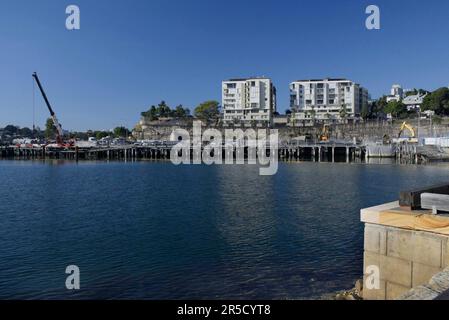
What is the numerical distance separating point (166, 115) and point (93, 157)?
2272 inches

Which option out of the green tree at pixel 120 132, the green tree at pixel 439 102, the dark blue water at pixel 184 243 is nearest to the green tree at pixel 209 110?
the green tree at pixel 120 132

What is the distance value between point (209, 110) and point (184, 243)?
135 meters

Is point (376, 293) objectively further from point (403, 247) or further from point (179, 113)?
point (179, 113)

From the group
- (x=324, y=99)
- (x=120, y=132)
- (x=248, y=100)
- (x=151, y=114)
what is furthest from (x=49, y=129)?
(x=324, y=99)

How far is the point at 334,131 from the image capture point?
12131 cm

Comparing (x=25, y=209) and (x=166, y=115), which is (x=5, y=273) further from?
(x=166, y=115)

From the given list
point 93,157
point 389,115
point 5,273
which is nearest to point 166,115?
point 93,157

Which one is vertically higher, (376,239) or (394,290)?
(376,239)

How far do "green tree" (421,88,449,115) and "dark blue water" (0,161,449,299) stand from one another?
343ft

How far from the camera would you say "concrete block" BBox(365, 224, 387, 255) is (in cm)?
852

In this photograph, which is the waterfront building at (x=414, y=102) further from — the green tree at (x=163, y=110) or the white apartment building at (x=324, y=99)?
the green tree at (x=163, y=110)

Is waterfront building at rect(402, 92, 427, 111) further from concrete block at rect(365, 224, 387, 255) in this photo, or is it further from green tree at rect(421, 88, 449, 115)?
concrete block at rect(365, 224, 387, 255)

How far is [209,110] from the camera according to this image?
5950 inches

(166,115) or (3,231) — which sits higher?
(166,115)
